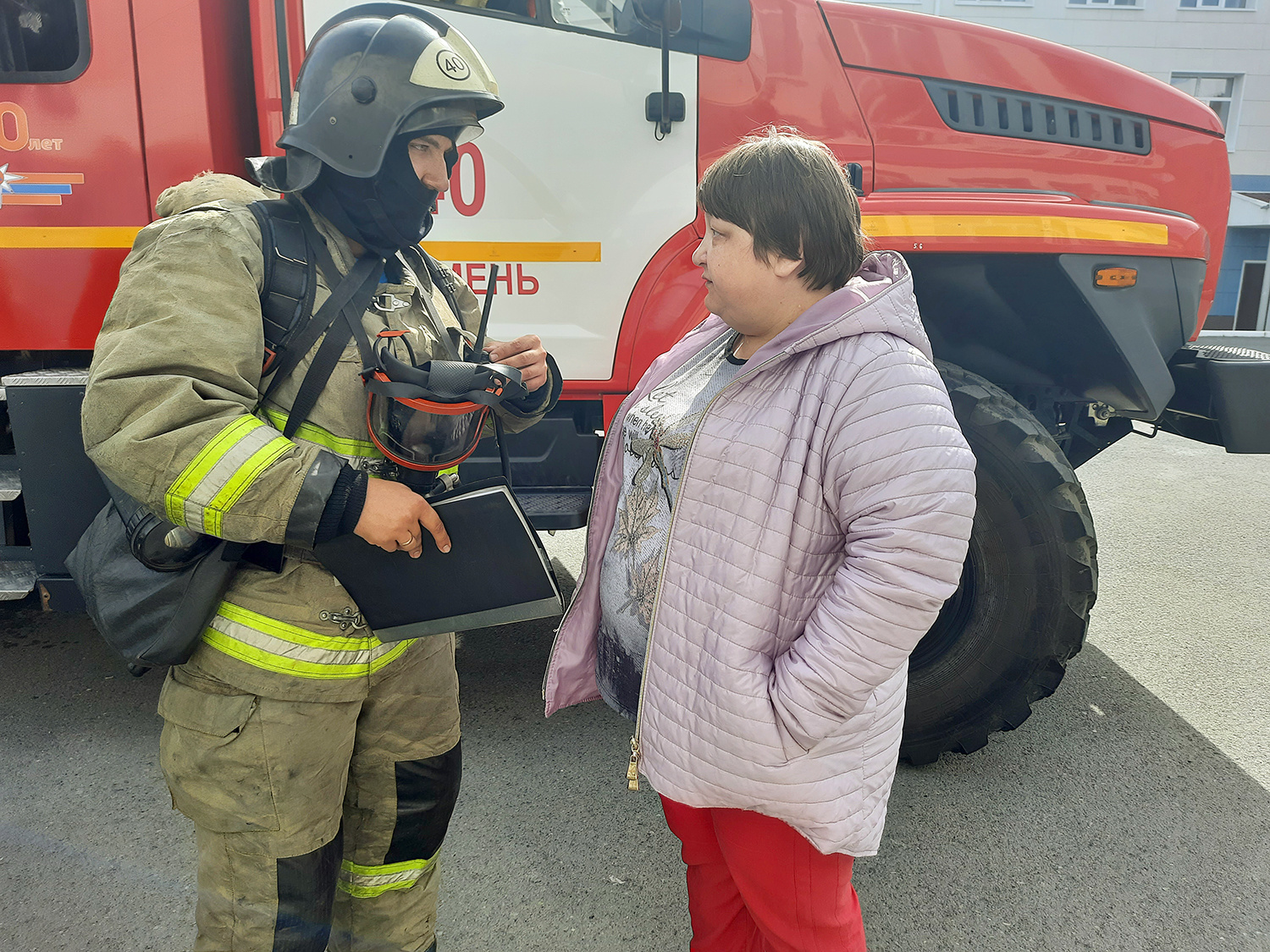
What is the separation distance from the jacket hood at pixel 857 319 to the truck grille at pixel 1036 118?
1.71 metres

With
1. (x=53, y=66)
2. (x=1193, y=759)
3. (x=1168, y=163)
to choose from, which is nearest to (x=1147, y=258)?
(x=1168, y=163)

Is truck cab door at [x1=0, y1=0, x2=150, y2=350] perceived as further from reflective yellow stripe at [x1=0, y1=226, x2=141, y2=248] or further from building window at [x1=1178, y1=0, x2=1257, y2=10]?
building window at [x1=1178, y1=0, x2=1257, y2=10]

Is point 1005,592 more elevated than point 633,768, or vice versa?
point 633,768

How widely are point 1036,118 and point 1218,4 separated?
19.8 meters

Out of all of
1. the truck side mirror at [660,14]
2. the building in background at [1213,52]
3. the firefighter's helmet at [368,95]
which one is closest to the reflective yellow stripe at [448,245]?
the truck side mirror at [660,14]

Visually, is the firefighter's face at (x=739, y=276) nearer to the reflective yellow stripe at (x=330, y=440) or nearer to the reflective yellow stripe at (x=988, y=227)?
the reflective yellow stripe at (x=330, y=440)

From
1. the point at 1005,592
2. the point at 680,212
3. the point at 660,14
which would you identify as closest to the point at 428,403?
the point at 680,212

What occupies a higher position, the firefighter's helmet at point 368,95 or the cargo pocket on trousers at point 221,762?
the firefighter's helmet at point 368,95

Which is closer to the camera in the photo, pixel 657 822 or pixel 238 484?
pixel 238 484

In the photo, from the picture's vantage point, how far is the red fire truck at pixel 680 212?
95.0 inches

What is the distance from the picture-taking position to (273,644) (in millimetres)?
1416

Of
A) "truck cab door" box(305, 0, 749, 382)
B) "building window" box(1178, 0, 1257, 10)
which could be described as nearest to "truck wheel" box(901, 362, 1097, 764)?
"truck cab door" box(305, 0, 749, 382)

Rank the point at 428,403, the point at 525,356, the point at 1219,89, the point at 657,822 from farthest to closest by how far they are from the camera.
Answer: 1. the point at 1219,89
2. the point at 657,822
3. the point at 525,356
4. the point at 428,403

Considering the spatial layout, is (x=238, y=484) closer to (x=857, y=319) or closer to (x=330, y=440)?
(x=330, y=440)
